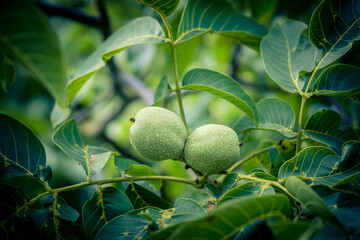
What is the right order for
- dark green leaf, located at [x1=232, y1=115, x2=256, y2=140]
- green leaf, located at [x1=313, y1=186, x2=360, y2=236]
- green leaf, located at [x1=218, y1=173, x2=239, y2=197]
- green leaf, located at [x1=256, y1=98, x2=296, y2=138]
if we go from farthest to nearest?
dark green leaf, located at [x1=232, y1=115, x2=256, y2=140], green leaf, located at [x1=256, y1=98, x2=296, y2=138], green leaf, located at [x1=218, y1=173, x2=239, y2=197], green leaf, located at [x1=313, y1=186, x2=360, y2=236]

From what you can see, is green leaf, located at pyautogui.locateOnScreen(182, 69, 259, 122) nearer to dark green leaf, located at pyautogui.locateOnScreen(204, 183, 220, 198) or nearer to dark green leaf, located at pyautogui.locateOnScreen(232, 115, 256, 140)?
dark green leaf, located at pyautogui.locateOnScreen(232, 115, 256, 140)

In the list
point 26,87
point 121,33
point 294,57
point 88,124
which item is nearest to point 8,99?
point 26,87

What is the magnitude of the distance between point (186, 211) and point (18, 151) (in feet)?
2.15

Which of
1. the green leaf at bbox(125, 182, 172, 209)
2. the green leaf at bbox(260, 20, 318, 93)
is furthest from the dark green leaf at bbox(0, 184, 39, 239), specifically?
the green leaf at bbox(260, 20, 318, 93)

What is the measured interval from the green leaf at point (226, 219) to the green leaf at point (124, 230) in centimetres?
29

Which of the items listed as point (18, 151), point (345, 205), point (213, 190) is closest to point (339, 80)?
point (345, 205)

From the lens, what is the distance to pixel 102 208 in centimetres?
100

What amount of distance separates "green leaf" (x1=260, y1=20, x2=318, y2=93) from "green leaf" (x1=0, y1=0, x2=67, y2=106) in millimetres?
802

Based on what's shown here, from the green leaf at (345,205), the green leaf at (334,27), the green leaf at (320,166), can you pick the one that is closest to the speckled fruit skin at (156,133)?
the green leaf at (320,166)

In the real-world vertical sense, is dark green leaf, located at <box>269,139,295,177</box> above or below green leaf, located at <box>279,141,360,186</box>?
below

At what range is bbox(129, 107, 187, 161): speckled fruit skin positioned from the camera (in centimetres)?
101

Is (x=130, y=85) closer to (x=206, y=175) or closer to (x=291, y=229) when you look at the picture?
(x=206, y=175)

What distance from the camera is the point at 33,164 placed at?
1.00 metres

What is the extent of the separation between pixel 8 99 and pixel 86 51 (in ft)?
A: 3.28
